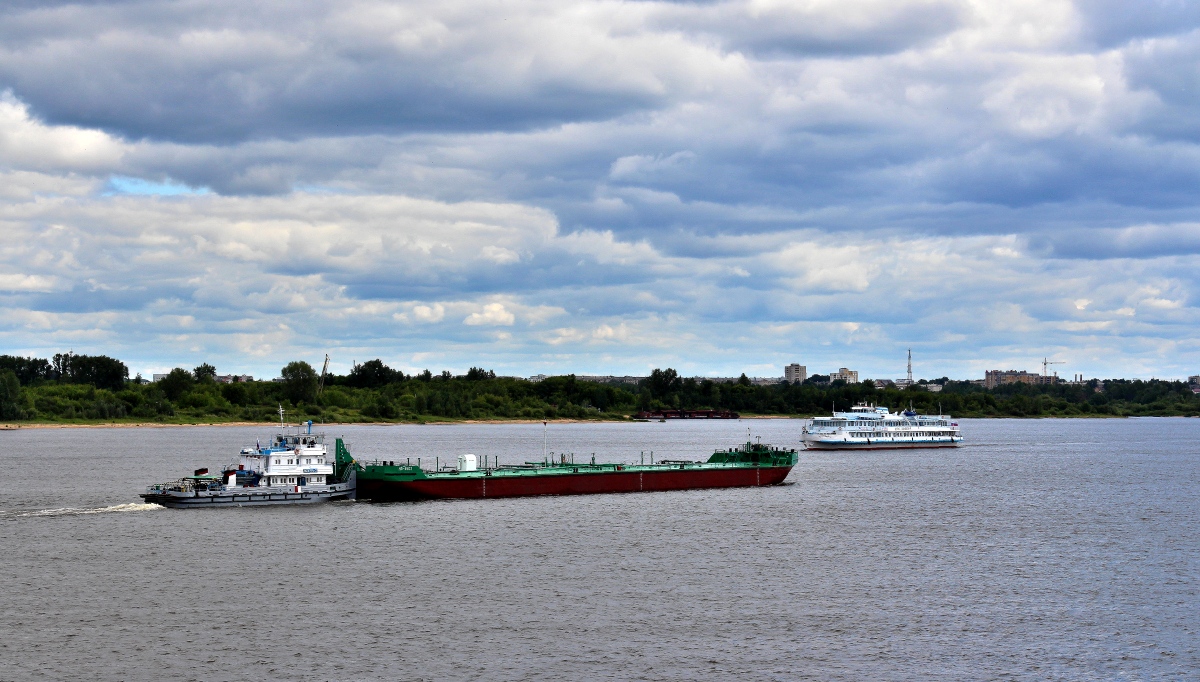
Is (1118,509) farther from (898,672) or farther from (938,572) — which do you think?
(898,672)

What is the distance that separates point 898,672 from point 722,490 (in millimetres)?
73730

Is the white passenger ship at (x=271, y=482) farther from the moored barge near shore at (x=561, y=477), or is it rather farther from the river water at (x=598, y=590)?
the moored barge near shore at (x=561, y=477)

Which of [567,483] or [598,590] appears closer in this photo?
[598,590]

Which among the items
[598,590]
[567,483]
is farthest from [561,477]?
[598,590]

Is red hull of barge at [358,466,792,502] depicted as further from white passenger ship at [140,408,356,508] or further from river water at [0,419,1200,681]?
white passenger ship at [140,408,356,508]

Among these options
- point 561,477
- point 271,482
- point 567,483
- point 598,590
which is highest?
point 271,482

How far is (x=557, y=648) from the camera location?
48.7 metres

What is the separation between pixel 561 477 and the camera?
108000 millimetres

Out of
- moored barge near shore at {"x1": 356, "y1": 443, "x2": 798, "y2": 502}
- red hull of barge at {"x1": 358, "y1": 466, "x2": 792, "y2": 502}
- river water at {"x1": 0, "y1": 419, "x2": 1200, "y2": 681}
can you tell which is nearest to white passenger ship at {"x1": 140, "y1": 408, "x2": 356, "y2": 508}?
river water at {"x1": 0, "y1": 419, "x2": 1200, "y2": 681}

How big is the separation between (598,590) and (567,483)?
158ft

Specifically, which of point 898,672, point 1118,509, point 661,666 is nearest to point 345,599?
point 661,666

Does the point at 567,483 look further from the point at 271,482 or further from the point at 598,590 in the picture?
the point at 598,590

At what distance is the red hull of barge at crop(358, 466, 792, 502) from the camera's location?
328ft

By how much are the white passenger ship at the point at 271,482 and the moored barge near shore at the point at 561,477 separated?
10.8 ft
